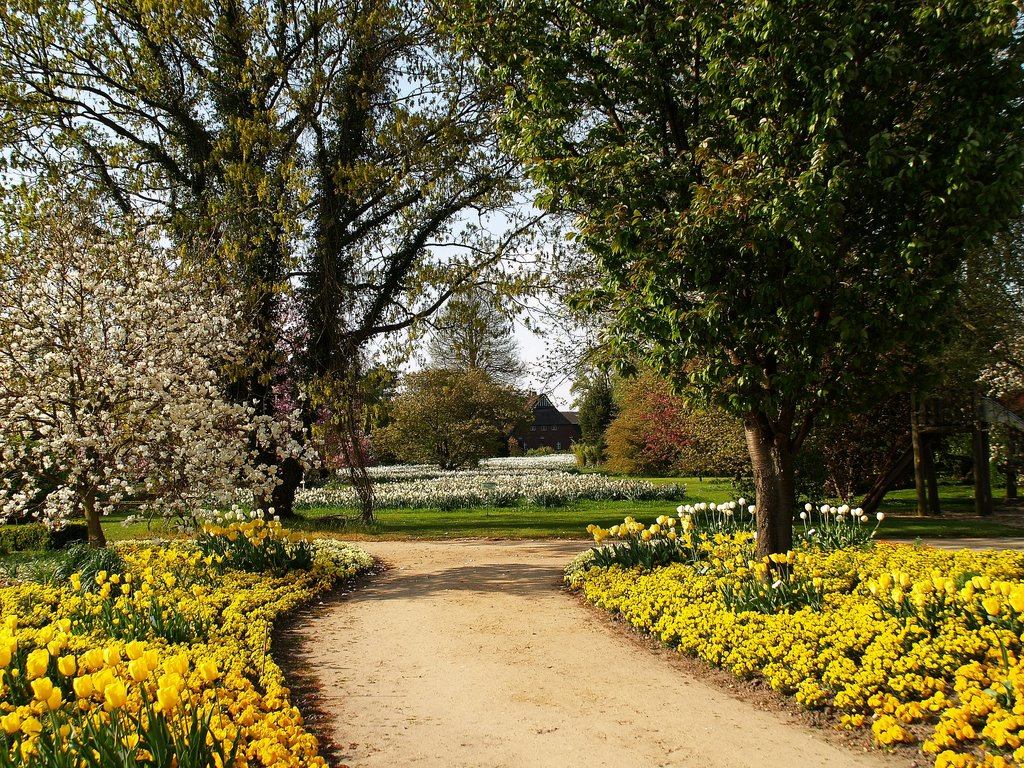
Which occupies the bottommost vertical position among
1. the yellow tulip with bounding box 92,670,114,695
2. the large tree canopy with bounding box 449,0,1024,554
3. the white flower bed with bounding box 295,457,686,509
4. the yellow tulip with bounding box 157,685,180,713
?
the white flower bed with bounding box 295,457,686,509

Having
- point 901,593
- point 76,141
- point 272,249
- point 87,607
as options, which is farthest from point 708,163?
point 76,141

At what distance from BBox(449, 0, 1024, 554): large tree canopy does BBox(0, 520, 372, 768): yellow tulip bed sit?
4.18 metres

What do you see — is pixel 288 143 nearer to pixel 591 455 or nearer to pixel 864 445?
pixel 864 445

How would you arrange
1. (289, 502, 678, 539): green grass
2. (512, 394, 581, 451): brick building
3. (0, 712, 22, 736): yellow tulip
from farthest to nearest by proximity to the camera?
(512, 394, 581, 451): brick building, (289, 502, 678, 539): green grass, (0, 712, 22, 736): yellow tulip

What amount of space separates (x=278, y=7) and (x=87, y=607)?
11.8m

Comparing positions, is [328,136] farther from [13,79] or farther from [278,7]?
[13,79]

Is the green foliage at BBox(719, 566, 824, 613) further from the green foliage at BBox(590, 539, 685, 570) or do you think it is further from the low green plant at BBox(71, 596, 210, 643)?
the low green plant at BBox(71, 596, 210, 643)

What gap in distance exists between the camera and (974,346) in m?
12.1

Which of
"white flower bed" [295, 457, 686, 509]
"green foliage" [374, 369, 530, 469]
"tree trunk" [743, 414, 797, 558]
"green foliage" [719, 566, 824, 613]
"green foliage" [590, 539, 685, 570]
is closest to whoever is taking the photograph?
"green foliage" [719, 566, 824, 613]

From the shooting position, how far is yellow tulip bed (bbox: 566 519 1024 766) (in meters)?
3.81

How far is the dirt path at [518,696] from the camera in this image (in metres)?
4.02

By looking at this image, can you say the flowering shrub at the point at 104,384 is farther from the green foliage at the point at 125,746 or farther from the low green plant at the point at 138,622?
the green foliage at the point at 125,746


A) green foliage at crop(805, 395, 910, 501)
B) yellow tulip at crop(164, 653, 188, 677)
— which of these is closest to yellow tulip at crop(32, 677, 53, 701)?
yellow tulip at crop(164, 653, 188, 677)

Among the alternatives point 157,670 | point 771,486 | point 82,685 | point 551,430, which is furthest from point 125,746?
point 551,430
